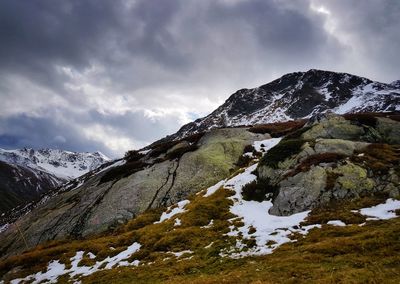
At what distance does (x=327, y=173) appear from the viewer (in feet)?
122

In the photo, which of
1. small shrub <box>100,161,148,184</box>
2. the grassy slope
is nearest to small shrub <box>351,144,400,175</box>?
the grassy slope

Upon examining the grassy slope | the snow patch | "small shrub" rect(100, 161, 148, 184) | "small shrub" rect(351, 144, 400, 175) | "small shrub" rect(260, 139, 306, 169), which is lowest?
the grassy slope

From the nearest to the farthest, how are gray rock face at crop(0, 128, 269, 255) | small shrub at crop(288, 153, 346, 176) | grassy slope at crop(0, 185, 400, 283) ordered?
grassy slope at crop(0, 185, 400, 283)
small shrub at crop(288, 153, 346, 176)
gray rock face at crop(0, 128, 269, 255)

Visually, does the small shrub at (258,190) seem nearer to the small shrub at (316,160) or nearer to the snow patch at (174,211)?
the small shrub at (316,160)

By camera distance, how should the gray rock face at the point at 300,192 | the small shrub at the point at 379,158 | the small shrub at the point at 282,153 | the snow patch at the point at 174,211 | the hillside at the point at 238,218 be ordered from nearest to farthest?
the hillside at the point at 238,218, the gray rock face at the point at 300,192, the small shrub at the point at 379,158, the snow patch at the point at 174,211, the small shrub at the point at 282,153

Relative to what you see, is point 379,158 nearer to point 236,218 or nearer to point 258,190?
point 258,190

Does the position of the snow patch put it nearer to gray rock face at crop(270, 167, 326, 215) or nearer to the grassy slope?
the grassy slope

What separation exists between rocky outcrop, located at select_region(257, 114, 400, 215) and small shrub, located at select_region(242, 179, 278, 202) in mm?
655

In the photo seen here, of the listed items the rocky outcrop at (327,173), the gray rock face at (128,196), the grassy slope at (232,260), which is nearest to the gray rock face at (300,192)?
the rocky outcrop at (327,173)

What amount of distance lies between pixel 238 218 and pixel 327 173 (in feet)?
35.4

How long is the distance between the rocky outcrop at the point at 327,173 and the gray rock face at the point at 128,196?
10670mm

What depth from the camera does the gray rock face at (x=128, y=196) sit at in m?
48.0

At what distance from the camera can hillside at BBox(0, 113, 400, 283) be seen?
22.5 metres

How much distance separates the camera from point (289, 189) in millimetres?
37000
